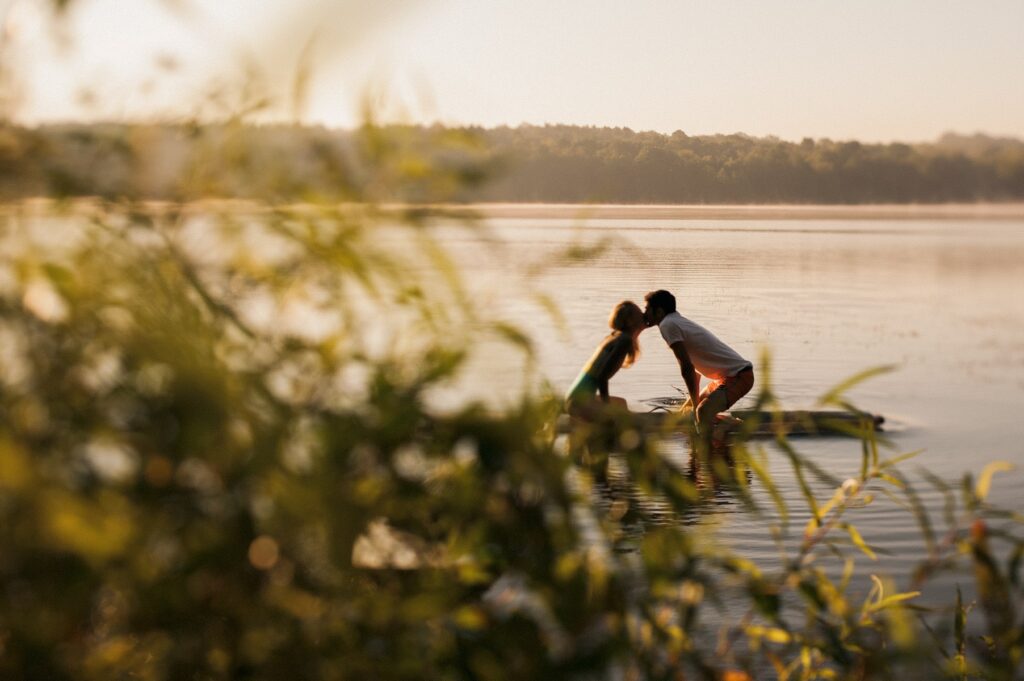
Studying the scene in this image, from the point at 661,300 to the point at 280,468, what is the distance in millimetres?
13250

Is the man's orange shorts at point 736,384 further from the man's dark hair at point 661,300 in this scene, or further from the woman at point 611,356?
the woman at point 611,356

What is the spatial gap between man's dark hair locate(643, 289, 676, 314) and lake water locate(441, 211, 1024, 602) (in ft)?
5.23

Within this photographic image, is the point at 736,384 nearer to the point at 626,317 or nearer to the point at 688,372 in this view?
the point at 688,372

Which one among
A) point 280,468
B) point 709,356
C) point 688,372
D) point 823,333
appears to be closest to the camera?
point 280,468


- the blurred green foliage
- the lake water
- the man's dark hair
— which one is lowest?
the lake water

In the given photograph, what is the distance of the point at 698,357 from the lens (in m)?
15.0

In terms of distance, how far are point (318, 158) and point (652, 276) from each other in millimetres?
65039

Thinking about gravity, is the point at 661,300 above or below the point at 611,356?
below

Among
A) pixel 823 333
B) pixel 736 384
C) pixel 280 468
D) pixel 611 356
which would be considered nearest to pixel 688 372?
pixel 736 384

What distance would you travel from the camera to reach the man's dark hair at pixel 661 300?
564 inches

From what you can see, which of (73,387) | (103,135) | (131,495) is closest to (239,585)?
(131,495)

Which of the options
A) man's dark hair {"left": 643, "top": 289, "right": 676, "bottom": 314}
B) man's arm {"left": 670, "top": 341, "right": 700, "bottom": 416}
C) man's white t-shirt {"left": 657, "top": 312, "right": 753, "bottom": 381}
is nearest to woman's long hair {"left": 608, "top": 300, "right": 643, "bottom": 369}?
man's dark hair {"left": 643, "top": 289, "right": 676, "bottom": 314}

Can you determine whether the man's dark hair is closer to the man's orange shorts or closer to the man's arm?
the man's arm

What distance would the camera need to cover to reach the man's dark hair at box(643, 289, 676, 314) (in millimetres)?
14334
